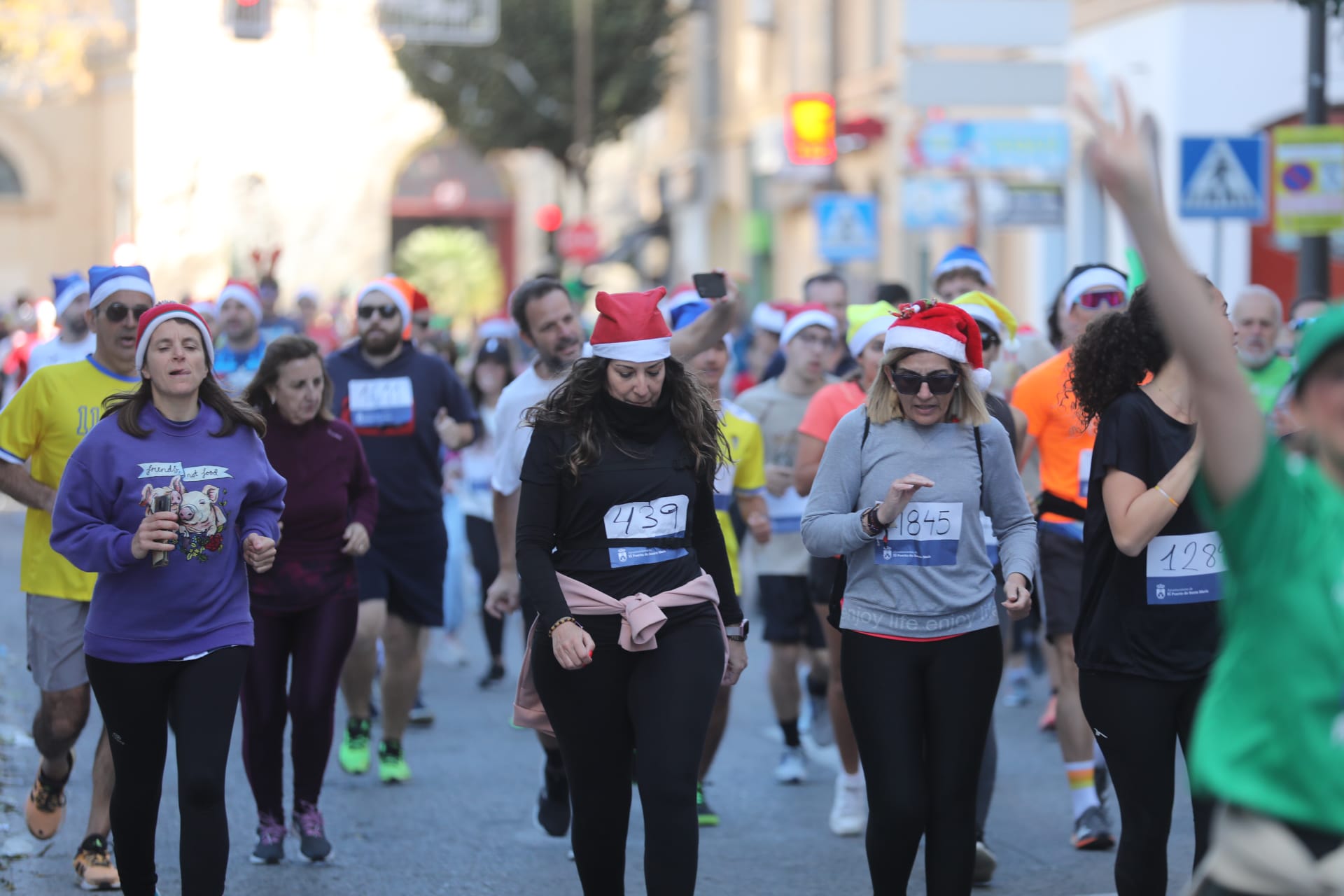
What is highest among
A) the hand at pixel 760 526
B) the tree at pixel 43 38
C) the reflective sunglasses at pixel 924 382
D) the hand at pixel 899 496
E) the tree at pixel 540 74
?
the tree at pixel 540 74

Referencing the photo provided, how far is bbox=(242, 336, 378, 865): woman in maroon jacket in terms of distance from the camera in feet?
22.1

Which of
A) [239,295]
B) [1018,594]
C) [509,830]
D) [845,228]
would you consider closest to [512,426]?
[509,830]

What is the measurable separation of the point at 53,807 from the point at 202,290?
39.8m

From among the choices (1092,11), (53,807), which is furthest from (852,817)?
(1092,11)

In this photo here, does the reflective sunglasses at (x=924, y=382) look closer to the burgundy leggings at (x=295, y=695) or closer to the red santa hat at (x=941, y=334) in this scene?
the red santa hat at (x=941, y=334)

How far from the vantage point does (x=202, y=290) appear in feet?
148

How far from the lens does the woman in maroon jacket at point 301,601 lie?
675 cm

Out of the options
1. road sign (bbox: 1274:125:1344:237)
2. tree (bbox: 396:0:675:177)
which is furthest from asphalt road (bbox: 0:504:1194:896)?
tree (bbox: 396:0:675:177)

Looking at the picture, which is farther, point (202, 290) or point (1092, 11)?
point (202, 290)

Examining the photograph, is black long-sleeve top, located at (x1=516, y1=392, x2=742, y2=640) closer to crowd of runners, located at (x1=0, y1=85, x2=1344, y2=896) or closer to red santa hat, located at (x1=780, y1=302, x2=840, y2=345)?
crowd of runners, located at (x1=0, y1=85, x2=1344, y2=896)

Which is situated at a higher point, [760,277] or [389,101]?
[389,101]

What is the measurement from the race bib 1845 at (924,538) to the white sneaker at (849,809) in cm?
225

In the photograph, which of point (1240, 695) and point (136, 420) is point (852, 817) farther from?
point (1240, 695)

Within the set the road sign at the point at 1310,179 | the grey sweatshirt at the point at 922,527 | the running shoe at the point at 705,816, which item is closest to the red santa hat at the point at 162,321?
the grey sweatshirt at the point at 922,527
